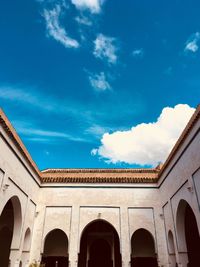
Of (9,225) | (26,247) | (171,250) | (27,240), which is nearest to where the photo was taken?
(171,250)

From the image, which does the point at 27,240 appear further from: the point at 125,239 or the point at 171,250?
the point at 171,250

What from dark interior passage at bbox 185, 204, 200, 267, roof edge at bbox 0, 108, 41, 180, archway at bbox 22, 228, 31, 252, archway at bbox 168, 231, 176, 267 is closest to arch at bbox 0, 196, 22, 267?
archway at bbox 22, 228, 31, 252

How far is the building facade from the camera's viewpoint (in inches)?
355

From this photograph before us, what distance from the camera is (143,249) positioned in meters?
12.3

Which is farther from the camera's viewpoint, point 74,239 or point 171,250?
point 74,239

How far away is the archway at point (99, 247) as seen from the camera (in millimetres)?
13124

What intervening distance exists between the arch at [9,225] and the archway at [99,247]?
3.84m

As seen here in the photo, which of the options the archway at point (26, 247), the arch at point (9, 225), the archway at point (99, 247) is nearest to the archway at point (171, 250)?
the archway at point (99, 247)

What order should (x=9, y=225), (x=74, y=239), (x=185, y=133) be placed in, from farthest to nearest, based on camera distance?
(x=9, y=225) → (x=74, y=239) → (x=185, y=133)

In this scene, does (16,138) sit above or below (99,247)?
above

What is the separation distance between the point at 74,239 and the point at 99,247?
10.7ft

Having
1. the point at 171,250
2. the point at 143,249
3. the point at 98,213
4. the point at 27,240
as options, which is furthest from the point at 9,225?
the point at 171,250

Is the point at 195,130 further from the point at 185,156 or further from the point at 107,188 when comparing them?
the point at 107,188

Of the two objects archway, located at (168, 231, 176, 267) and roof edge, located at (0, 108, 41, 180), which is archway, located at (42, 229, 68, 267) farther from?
archway, located at (168, 231, 176, 267)
